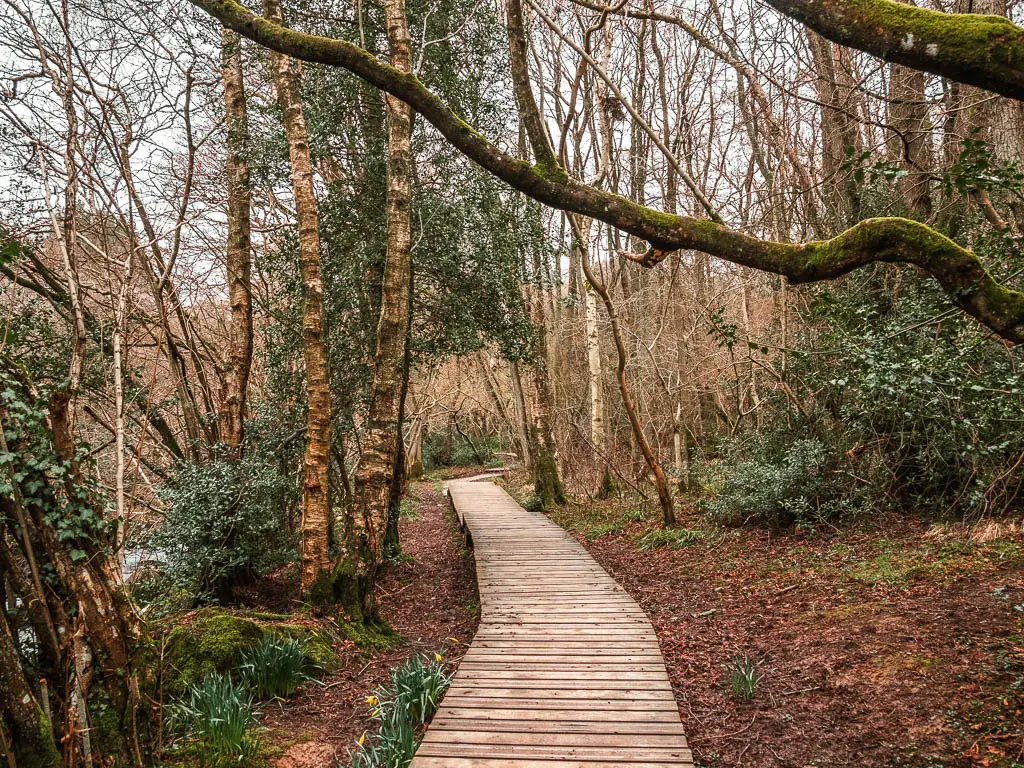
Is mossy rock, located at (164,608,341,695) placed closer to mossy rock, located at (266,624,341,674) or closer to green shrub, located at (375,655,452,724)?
mossy rock, located at (266,624,341,674)

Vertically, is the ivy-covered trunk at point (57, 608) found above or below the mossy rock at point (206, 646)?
above

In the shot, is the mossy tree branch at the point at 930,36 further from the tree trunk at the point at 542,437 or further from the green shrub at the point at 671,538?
the tree trunk at the point at 542,437

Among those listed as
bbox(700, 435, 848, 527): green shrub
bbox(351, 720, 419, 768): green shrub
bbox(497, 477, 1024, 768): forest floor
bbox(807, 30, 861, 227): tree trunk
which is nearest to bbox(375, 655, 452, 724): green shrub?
bbox(351, 720, 419, 768): green shrub

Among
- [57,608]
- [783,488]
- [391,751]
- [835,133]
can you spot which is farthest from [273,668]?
[835,133]

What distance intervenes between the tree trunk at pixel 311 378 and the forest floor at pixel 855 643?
11.2 feet

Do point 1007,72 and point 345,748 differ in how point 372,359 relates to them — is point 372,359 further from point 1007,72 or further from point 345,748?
point 1007,72

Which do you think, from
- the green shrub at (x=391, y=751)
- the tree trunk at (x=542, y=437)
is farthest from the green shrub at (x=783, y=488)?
the green shrub at (x=391, y=751)

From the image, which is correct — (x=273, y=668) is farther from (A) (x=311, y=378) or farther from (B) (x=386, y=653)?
(A) (x=311, y=378)

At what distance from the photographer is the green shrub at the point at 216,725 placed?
332 cm

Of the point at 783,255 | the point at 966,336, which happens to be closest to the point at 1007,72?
the point at 783,255

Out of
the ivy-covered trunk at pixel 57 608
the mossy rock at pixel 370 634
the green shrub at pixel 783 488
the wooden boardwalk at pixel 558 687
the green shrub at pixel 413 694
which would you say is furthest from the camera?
the green shrub at pixel 783 488

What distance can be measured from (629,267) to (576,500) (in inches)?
306

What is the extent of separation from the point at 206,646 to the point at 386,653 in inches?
67.1

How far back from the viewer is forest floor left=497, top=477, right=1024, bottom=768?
3.35 m
